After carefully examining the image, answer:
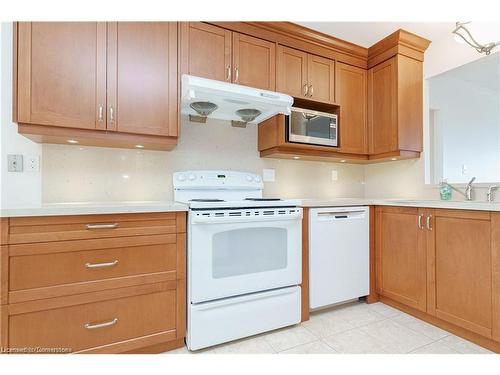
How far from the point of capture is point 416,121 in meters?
2.37

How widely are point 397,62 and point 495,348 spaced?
221 centimetres

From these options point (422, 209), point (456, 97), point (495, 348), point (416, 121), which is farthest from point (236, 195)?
point (456, 97)

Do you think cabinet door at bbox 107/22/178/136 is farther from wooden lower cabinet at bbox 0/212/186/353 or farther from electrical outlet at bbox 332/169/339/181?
electrical outlet at bbox 332/169/339/181

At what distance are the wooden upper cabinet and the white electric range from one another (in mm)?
1021

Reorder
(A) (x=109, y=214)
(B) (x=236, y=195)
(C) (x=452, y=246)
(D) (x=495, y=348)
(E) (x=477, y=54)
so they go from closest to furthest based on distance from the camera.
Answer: (A) (x=109, y=214), (D) (x=495, y=348), (C) (x=452, y=246), (E) (x=477, y=54), (B) (x=236, y=195)

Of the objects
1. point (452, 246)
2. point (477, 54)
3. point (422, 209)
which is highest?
point (477, 54)

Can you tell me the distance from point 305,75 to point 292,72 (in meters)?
0.13

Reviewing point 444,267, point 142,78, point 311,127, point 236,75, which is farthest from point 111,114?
point 444,267

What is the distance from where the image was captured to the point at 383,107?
2.43 meters

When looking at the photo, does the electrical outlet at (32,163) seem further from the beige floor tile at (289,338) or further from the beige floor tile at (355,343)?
the beige floor tile at (355,343)

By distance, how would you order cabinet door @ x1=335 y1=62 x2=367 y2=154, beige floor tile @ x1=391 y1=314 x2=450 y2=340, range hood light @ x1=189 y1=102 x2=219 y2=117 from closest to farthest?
beige floor tile @ x1=391 y1=314 x2=450 y2=340, range hood light @ x1=189 y1=102 x2=219 y2=117, cabinet door @ x1=335 y1=62 x2=367 y2=154

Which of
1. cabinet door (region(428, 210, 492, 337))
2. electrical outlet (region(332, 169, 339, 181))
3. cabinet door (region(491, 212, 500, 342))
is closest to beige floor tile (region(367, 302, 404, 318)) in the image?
cabinet door (region(428, 210, 492, 337))

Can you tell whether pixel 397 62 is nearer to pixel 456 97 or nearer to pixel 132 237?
pixel 456 97

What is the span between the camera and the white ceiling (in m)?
2.08
